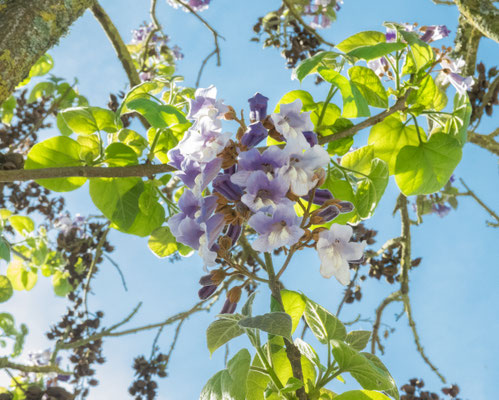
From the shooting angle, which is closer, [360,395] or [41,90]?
[360,395]

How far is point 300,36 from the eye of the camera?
2.59m

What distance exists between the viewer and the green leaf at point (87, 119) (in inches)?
48.3

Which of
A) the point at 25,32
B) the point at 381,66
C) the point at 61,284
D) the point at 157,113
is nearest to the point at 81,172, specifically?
the point at 157,113

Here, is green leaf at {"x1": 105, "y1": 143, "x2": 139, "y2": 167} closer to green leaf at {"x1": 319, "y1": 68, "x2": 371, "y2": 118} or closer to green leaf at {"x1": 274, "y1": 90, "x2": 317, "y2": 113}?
green leaf at {"x1": 274, "y1": 90, "x2": 317, "y2": 113}

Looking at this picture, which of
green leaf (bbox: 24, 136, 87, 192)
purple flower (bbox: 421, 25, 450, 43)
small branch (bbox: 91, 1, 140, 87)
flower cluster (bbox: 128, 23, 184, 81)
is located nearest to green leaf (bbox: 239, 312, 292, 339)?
green leaf (bbox: 24, 136, 87, 192)

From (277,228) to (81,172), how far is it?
0.58m

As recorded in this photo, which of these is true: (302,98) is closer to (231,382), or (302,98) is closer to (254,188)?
(254,188)

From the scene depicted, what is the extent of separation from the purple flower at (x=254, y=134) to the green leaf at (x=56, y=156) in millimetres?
655

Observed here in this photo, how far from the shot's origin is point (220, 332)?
76cm

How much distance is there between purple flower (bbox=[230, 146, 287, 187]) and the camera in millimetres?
719

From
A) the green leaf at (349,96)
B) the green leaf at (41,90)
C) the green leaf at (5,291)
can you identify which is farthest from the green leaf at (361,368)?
the green leaf at (41,90)

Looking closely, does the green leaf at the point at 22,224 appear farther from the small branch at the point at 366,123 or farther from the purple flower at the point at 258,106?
the purple flower at the point at 258,106

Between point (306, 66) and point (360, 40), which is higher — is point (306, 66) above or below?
below

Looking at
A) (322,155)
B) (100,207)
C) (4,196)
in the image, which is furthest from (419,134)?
(4,196)
